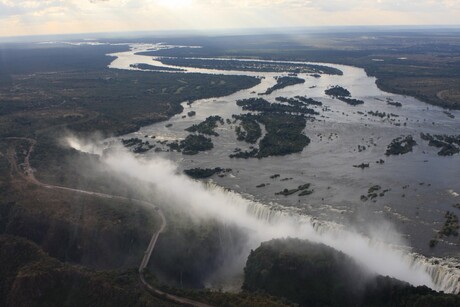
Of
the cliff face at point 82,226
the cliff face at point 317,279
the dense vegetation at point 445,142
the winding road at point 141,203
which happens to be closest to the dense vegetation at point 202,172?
the winding road at point 141,203

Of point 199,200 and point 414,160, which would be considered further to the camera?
point 414,160

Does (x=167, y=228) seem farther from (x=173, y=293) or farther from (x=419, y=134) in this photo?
(x=419, y=134)

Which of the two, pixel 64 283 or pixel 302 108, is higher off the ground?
pixel 302 108

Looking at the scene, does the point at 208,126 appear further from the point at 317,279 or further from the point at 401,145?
the point at 317,279

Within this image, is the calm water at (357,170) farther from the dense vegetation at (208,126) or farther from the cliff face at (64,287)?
the cliff face at (64,287)

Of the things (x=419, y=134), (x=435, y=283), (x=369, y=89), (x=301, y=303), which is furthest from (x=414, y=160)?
(x=369, y=89)

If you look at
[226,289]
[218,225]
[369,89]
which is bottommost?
[226,289]

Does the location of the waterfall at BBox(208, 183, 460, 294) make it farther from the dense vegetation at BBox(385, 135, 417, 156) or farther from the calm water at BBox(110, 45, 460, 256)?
the dense vegetation at BBox(385, 135, 417, 156)

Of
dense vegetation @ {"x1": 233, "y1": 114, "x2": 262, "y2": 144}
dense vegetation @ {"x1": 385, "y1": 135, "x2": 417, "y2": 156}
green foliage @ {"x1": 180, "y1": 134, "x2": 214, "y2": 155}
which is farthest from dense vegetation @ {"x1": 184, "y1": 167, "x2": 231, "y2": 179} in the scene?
dense vegetation @ {"x1": 385, "y1": 135, "x2": 417, "y2": 156}
